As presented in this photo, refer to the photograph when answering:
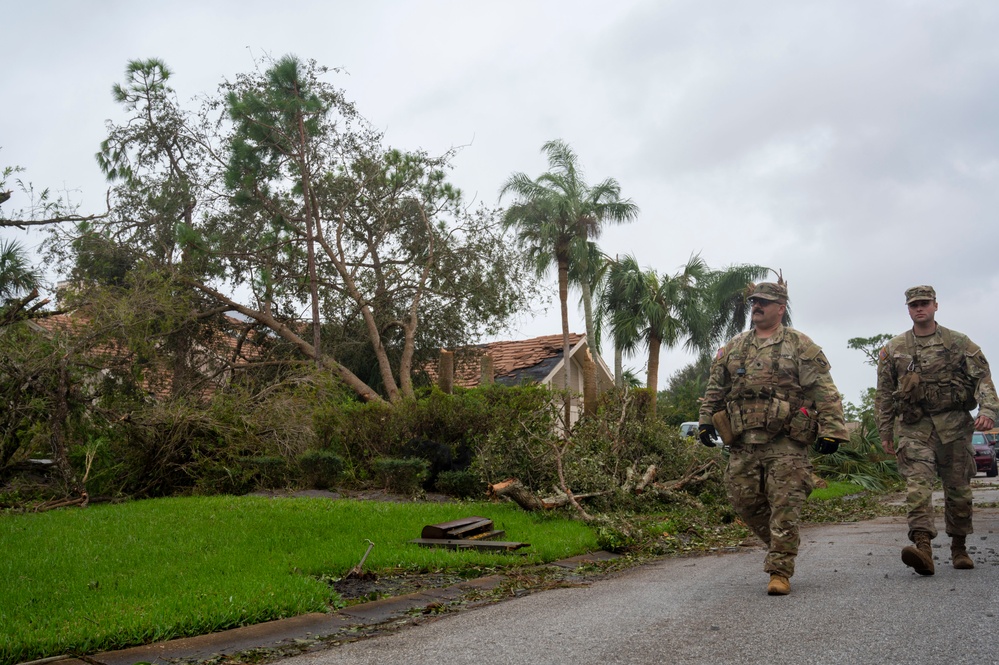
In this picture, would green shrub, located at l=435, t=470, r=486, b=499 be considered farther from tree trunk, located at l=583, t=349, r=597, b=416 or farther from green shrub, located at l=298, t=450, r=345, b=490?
tree trunk, located at l=583, t=349, r=597, b=416

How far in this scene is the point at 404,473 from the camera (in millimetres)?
14055

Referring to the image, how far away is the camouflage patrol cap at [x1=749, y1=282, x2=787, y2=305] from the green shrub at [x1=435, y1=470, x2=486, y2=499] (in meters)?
7.69

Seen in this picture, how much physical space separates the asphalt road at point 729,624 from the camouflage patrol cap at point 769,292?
2.07 m

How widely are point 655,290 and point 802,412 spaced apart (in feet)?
86.2

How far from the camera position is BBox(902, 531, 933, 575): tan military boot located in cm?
653

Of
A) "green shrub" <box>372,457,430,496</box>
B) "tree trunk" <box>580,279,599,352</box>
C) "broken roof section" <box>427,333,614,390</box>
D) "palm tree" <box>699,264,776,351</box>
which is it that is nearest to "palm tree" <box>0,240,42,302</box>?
"green shrub" <box>372,457,430,496</box>

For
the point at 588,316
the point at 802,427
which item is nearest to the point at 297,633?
the point at 802,427

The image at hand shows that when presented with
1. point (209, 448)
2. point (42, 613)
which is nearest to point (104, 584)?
point (42, 613)

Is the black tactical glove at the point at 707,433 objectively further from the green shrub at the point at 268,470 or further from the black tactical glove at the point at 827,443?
the green shrub at the point at 268,470

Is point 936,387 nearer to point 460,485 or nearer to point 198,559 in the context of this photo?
point 198,559

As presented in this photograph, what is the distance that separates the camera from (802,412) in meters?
6.50

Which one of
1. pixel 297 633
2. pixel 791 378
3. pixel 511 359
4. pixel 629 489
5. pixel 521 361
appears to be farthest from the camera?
pixel 511 359

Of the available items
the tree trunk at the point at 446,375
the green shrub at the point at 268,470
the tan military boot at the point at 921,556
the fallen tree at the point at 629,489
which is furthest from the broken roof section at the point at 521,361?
the tan military boot at the point at 921,556

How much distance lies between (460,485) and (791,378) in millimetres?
8240
